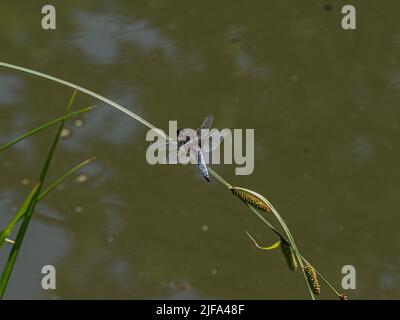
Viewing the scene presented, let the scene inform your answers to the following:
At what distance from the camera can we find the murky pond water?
178cm

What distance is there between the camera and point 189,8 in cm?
194

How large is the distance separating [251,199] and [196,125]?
3.27ft

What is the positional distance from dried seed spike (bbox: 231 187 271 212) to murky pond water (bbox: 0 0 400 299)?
962 millimetres

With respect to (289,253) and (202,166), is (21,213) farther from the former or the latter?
(202,166)

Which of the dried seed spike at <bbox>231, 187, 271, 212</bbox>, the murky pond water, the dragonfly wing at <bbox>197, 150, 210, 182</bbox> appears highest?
the murky pond water

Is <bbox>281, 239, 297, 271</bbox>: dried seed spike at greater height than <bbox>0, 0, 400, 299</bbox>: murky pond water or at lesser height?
lesser

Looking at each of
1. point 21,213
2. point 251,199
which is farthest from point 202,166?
point 21,213

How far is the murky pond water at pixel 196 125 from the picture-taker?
1784 millimetres

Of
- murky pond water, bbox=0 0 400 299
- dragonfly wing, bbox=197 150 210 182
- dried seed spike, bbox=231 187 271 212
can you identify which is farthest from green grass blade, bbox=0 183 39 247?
murky pond water, bbox=0 0 400 299

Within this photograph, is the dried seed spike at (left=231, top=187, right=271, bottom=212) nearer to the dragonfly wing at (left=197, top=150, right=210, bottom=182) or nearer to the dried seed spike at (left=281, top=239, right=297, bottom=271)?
the dried seed spike at (left=281, top=239, right=297, bottom=271)

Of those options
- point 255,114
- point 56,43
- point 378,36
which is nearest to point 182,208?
point 255,114

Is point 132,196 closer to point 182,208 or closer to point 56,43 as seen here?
point 182,208
